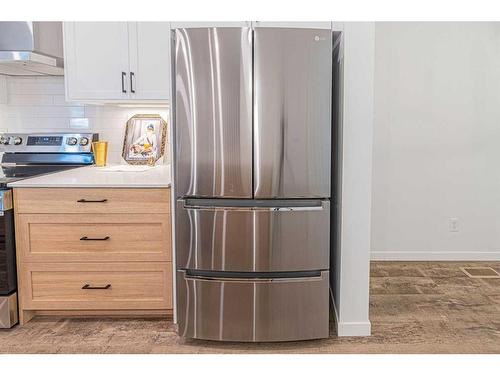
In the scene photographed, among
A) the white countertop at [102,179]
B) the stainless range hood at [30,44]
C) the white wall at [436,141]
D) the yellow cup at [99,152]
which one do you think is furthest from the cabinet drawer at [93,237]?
the white wall at [436,141]

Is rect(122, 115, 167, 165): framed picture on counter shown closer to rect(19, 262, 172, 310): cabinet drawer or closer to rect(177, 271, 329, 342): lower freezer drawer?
rect(19, 262, 172, 310): cabinet drawer

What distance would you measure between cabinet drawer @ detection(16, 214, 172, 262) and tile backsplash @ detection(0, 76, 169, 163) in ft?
3.10

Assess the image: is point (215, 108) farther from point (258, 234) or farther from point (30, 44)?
point (30, 44)

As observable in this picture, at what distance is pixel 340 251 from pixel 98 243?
1.31 meters

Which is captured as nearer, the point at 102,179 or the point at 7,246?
the point at 7,246

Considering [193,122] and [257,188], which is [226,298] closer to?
[257,188]

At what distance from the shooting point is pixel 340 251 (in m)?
2.80

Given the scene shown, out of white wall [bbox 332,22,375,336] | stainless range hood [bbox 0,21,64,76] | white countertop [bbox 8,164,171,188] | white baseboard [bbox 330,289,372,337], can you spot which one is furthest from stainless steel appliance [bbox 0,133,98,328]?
white baseboard [bbox 330,289,372,337]

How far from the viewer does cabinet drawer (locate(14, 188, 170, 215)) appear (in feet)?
9.43

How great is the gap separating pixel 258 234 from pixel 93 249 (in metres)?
0.95

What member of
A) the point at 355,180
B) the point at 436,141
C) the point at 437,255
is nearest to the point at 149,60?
the point at 355,180

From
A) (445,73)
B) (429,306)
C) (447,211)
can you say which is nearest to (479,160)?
(447,211)

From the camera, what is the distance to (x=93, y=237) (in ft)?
9.55

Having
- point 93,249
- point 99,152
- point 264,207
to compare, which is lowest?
point 93,249
